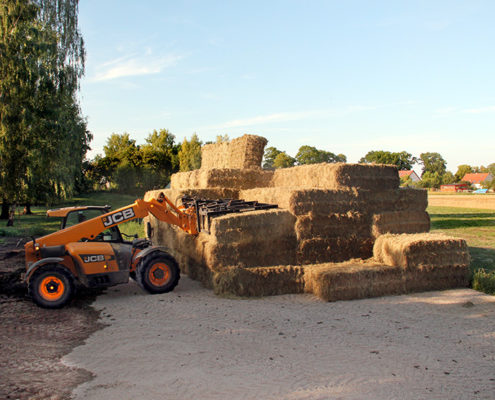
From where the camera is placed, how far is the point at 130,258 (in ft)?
29.6

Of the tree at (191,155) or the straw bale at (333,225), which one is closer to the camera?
the straw bale at (333,225)

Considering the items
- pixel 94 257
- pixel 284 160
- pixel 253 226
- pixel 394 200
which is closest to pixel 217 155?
pixel 394 200

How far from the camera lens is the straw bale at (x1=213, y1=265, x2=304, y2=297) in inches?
345

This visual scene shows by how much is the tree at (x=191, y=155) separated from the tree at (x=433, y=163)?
93.2m

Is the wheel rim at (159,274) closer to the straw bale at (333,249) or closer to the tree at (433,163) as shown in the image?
the straw bale at (333,249)

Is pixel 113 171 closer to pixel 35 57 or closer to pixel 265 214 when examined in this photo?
pixel 35 57

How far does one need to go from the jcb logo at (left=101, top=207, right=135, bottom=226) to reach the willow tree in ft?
53.5

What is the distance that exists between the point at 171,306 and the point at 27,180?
63.7 ft

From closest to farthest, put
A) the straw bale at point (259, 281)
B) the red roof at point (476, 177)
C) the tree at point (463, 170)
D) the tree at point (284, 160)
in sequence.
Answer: the straw bale at point (259, 281), the tree at point (284, 160), the red roof at point (476, 177), the tree at point (463, 170)

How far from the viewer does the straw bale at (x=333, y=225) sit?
991 centimetres

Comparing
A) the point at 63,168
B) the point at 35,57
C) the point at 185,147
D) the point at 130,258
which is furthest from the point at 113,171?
the point at 130,258

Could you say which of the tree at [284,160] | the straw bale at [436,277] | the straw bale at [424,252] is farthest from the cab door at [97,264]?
the tree at [284,160]

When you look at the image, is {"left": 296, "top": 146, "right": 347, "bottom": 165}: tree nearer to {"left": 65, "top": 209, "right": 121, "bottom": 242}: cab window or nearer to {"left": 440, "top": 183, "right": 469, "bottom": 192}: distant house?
{"left": 65, "top": 209, "right": 121, "bottom": 242}: cab window

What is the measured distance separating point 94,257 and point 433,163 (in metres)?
137
